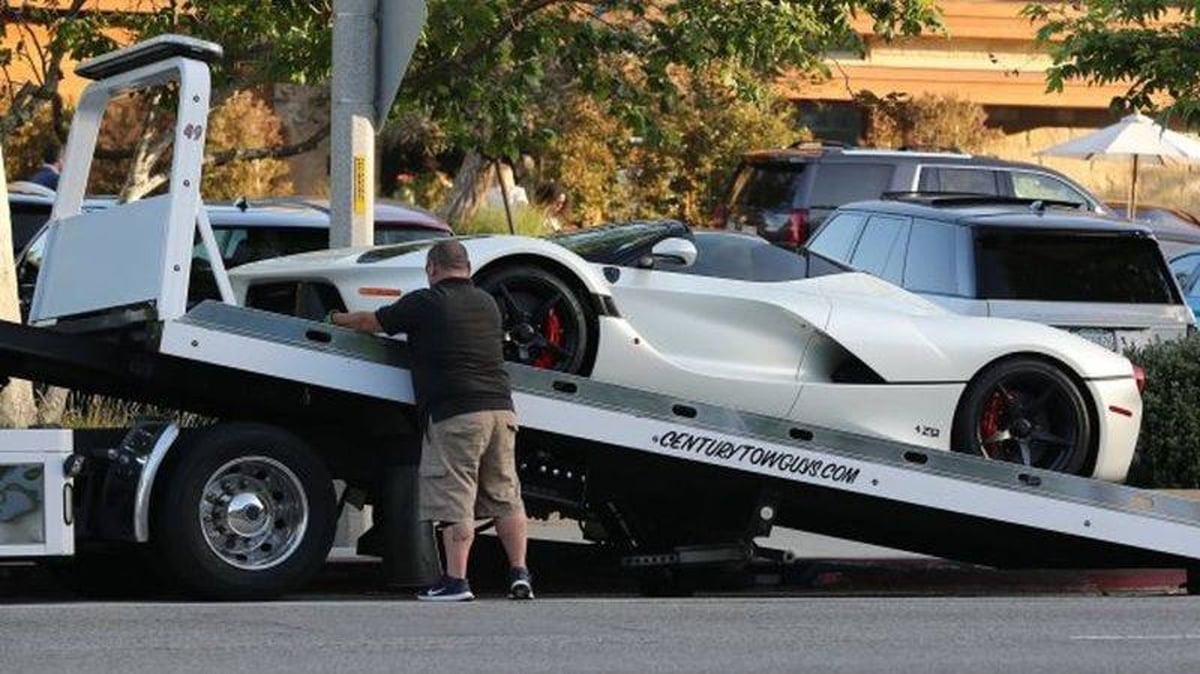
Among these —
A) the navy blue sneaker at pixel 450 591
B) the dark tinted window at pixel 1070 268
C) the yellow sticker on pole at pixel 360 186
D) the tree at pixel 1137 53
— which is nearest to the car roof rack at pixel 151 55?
the yellow sticker on pole at pixel 360 186

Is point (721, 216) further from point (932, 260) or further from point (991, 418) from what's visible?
point (991, 418)

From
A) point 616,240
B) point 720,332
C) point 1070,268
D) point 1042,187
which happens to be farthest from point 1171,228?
point 720,332

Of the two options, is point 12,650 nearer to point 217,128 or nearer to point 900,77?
point 217,128

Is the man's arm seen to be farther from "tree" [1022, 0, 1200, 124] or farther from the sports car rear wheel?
"tree" [1022, 0, 1200, 124]

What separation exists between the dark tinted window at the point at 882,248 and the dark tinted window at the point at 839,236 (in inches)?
6.0

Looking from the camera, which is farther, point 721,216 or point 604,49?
point 721,216

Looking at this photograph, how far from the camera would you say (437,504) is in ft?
38.9

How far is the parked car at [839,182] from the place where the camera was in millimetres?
→ 24703

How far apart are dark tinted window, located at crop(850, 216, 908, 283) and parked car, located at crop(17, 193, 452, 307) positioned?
301 centimetres

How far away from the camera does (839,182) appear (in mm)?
24719

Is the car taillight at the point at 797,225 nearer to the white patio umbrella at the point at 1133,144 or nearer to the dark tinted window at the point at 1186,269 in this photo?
the dark tinted window at the point at 1186,269

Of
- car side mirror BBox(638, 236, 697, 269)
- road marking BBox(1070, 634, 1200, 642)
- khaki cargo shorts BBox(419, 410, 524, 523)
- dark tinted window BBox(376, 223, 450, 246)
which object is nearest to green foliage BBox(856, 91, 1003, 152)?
dark tinted window BBox(376, 223, 450, 246)

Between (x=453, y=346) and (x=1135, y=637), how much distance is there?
10.7 ft

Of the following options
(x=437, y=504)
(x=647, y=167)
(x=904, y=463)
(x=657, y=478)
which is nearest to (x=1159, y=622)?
(x=904, y=463)
